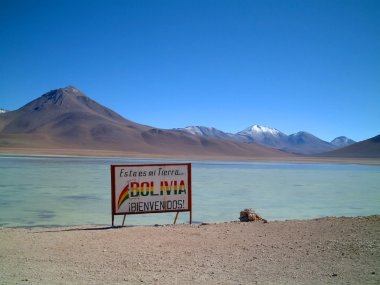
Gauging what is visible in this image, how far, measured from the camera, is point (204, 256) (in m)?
7.30

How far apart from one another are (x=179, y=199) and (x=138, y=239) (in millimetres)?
2782

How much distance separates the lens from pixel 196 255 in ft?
24.2

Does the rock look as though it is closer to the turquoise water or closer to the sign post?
the sign post

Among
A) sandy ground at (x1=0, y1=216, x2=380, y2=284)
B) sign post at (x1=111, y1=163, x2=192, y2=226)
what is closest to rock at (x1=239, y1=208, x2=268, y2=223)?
sandy ground at (x1=0, y1=216, x2=380, y2=284)

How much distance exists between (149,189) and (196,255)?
151 inches

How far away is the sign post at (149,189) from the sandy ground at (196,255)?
2.71 feet

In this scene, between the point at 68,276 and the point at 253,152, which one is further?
the point at 253,152

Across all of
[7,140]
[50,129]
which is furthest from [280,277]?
[50,129]

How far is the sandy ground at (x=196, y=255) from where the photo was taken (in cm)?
612

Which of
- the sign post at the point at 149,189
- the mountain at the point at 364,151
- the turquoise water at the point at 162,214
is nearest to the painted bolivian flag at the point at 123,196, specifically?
the sign post at the point at 149,189

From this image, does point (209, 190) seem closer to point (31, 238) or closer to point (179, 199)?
point (179, 199)

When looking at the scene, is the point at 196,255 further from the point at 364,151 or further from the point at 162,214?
the point at 364,151

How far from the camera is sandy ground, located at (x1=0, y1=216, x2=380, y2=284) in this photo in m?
6.12

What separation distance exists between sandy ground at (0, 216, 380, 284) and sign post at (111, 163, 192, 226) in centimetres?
83
